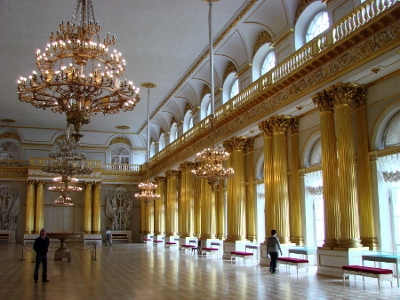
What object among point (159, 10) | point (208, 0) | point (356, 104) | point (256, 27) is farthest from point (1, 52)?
point (356, 104)

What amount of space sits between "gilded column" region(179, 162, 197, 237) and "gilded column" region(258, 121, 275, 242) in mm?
8890

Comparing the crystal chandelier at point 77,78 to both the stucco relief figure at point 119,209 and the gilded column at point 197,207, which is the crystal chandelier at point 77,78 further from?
the stucco relief figure at point 119,209

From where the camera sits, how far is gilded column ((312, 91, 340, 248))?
11477 millimetres

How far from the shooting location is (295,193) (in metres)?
14.7

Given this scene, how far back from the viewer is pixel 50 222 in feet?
107

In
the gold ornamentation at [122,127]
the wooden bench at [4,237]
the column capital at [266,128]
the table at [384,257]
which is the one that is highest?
the gold ornamentation at [122,127]

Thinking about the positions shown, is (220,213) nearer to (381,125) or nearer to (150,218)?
(381,125)

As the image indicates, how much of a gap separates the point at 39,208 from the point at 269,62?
2167 cm

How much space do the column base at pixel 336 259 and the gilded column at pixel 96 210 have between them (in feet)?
77.0

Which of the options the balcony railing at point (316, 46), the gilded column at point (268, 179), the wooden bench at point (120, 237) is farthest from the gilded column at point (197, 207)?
the wooden bench at point (120, 237)

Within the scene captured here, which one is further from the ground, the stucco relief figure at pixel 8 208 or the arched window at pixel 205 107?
the arched window at pixel 205 107

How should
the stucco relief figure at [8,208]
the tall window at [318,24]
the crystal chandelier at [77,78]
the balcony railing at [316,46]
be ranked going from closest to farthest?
the crystal chandelier at [77,78], the balcony railing at [316,46], the tall window at [318,24], the stucco relief figure at [8,208]

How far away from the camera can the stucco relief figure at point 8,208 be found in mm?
30828

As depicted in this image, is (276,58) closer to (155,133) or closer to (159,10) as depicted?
(159,10)
